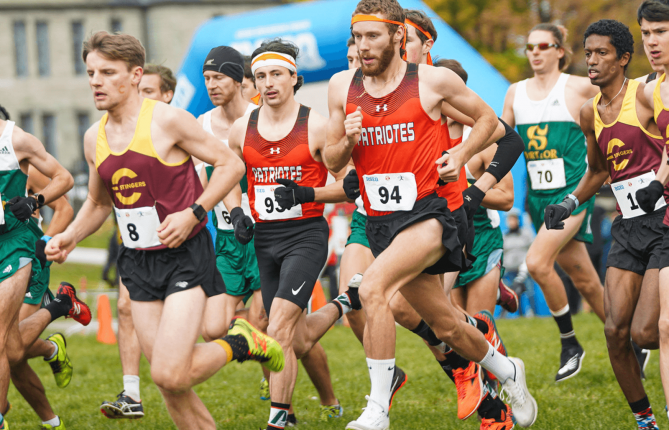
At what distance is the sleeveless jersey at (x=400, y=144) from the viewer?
4.66 m

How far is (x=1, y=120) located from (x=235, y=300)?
2207 millimetres

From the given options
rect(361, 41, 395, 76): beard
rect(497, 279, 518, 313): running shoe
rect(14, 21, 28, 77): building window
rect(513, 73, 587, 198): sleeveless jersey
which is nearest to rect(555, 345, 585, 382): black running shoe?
rect(497, 279, 518, 313): running shoe

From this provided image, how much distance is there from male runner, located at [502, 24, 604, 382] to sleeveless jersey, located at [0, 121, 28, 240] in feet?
13.7

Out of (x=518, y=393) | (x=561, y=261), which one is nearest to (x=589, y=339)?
(x=561, y=261)

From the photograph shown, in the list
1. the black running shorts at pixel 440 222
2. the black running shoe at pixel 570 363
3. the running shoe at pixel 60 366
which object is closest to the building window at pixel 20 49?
the running shoe at pixel 60 366

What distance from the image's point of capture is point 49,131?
4034 centimetres

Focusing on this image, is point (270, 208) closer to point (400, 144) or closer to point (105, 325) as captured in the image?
point (400, 144)

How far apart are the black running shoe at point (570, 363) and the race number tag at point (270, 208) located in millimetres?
3041

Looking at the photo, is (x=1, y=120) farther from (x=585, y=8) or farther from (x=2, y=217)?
(x=585, y=8)

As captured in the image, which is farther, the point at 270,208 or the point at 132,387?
the point at 132,387

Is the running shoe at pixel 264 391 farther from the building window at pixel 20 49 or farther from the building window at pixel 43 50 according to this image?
the building window at pixel 20 49

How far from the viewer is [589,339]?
10.2 metres

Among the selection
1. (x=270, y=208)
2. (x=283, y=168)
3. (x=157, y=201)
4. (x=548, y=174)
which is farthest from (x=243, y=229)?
(x=548, y=174)

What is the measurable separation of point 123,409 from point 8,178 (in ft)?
6.50
